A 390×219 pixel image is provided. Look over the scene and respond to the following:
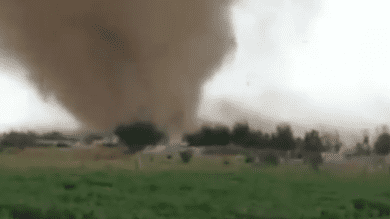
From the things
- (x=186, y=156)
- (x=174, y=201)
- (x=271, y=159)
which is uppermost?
(x=186, y=156)

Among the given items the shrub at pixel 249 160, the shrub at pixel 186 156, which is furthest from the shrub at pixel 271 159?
the shrub at pixel 186 156

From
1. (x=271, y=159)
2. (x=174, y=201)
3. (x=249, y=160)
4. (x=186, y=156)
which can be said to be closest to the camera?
(x=174, y=201)

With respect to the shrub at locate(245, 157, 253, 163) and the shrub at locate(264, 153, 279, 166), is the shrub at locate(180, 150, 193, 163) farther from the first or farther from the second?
the shrub at locate(264, 153, 279, 166)

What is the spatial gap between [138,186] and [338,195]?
334 inches

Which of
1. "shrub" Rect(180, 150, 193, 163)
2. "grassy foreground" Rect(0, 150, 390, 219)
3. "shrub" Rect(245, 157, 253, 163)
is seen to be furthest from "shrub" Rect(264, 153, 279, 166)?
"grassy foreground" Rect(0, 150, 390, 219)

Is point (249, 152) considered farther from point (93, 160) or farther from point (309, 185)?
point (309, 185)

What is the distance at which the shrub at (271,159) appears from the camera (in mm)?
40075

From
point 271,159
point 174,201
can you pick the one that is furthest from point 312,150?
point 174,201

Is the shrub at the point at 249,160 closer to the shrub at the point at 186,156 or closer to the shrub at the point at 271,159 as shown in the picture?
the shrub at the point at 271,159

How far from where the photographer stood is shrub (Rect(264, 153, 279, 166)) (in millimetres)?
40075

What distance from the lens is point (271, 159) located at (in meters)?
42.7

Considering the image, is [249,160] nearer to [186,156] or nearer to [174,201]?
[186,156]

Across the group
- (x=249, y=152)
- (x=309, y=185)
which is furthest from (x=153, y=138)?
(x=309, y=185)

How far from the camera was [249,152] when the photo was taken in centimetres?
4872
